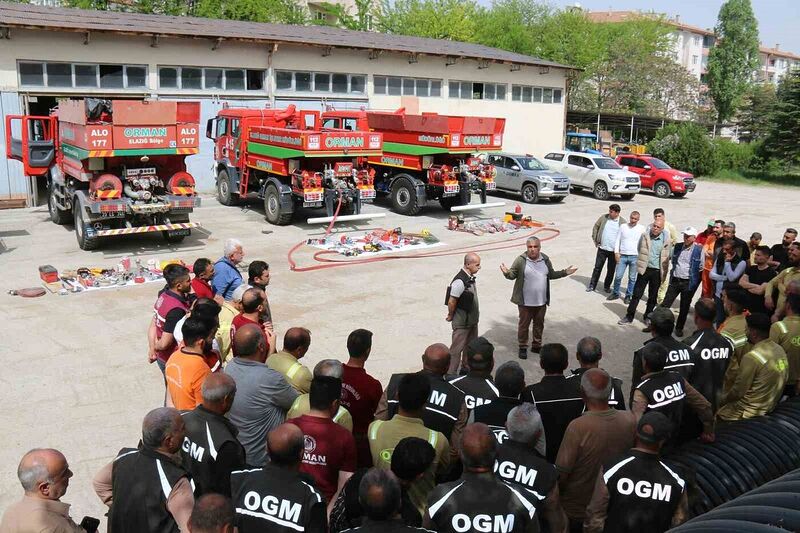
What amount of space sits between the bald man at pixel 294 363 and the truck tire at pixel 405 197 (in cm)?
1436

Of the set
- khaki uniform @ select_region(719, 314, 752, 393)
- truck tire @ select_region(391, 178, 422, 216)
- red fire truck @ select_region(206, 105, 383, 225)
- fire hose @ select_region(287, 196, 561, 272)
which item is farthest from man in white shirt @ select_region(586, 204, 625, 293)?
truck tire @ select_region(391, 178, 422, 216)

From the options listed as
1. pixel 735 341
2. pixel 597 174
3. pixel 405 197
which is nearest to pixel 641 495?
pixel 735 341

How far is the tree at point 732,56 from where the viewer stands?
72375 mm

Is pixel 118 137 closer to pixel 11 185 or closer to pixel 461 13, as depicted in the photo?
pixel 11 185

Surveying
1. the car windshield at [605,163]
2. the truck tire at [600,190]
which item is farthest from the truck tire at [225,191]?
the car windshield at [605,163]

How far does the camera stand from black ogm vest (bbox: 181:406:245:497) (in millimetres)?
3896

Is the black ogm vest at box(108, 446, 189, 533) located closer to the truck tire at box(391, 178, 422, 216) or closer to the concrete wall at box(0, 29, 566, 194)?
the truck tire at box(391, 178, 422, 216)

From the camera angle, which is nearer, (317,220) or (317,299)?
(317,299)

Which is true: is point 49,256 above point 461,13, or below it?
below

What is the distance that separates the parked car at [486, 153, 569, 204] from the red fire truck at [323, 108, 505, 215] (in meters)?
3.07

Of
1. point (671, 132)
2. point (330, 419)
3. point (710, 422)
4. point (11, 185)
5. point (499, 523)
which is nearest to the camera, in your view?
point (499, 523)

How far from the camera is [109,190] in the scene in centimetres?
1372

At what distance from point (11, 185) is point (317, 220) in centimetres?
907

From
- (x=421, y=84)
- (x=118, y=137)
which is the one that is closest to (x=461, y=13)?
(x=421, y=84)
